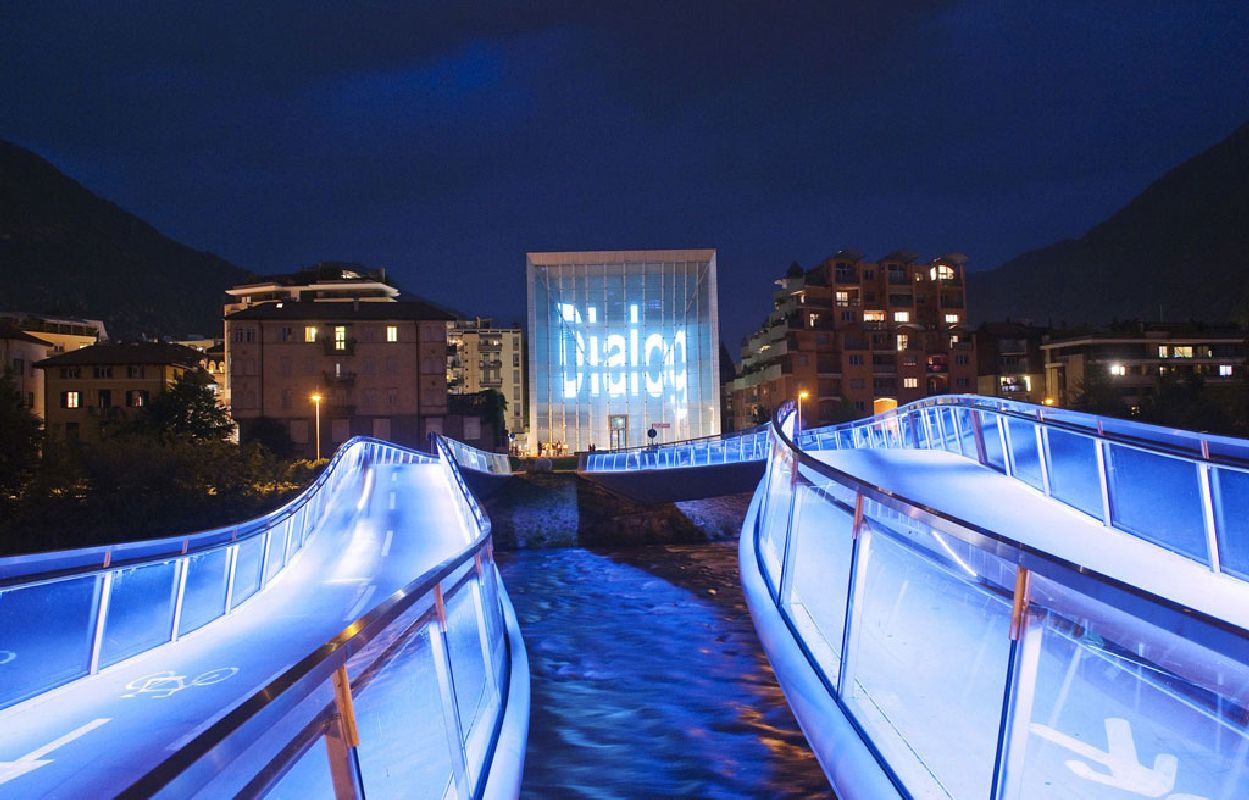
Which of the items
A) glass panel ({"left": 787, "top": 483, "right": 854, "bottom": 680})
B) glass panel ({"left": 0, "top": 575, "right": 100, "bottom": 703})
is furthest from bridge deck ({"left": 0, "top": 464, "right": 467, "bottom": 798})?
glass panel ({"left": 787, "top": 483, "right": 854, "bottom": 680})

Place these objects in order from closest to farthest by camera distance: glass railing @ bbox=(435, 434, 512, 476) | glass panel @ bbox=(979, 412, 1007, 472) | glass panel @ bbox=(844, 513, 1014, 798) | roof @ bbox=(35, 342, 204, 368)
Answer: glass panel @ bbox=(844, 513, 1014, 798)
glass panel @ bbox=(979, 412, 1007, 472)
glass railing @ bbox=(435, 434, 512, 476)
roof @ bbox=(35, 342, 204, 368)

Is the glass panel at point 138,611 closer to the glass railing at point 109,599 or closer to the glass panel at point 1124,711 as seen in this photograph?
the glass railing at point 109,599

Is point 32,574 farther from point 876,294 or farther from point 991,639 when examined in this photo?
point 876,294

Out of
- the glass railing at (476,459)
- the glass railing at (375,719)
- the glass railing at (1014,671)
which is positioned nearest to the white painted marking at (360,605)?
the glass railing at (375,719)

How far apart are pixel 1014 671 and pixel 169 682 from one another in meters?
8.14

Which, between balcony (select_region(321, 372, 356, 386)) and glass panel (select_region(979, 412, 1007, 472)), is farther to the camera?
balcony (select_region(321, 372, 356, 386))

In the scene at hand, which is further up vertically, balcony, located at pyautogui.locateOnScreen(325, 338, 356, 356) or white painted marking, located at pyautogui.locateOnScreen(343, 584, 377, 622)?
balcony, located at pyautogui.locateOnScreen(325, 338, 356, 356)

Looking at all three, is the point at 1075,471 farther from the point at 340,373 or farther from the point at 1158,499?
the point at 340,373

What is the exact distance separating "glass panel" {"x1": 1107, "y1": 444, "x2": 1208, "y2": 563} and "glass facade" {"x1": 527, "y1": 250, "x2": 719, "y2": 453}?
55.5 m

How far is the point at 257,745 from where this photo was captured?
100 inches

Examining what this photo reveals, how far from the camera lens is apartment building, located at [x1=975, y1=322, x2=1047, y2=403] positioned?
291 ft

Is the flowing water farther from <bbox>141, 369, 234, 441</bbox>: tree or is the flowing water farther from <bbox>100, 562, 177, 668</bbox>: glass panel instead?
<bbox>141, 369, 234, 441</bbox>: tree

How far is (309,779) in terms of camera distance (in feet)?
9.77

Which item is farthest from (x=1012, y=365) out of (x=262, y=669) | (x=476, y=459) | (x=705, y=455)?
(x=262, y=669)
